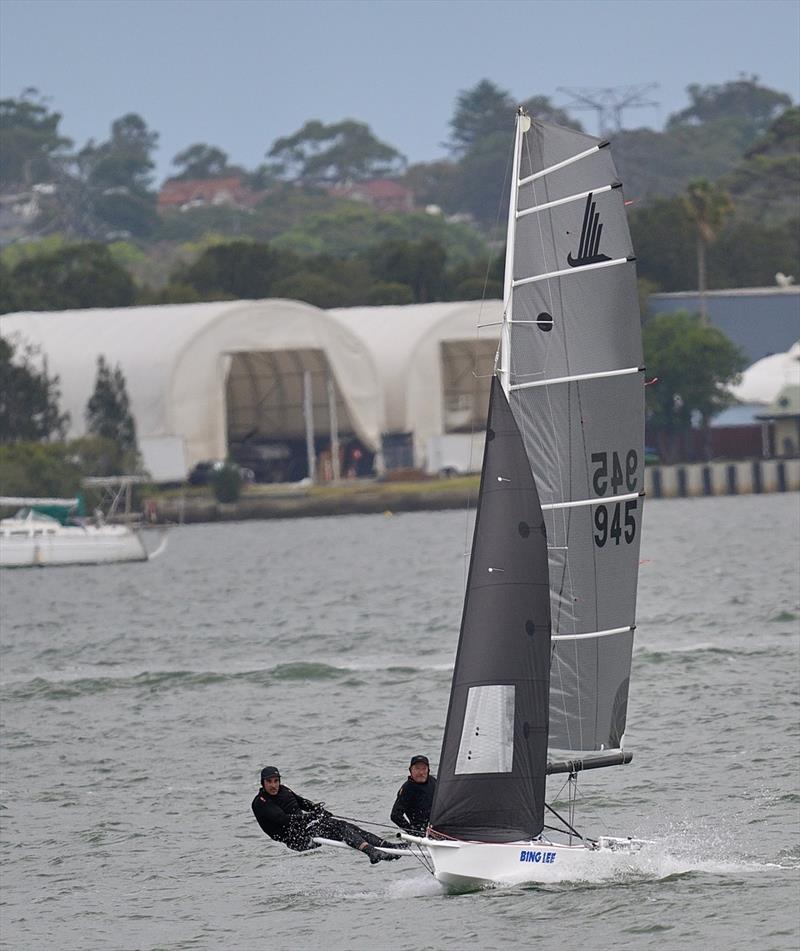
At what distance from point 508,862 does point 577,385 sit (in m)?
3.81

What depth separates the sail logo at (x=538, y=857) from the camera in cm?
1686

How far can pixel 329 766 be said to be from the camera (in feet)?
83.3

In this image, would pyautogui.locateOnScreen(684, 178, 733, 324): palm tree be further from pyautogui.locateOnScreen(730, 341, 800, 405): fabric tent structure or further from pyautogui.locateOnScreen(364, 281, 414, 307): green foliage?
pyautogui.locateOnScreen(364, 281, 414, 307): green foliage

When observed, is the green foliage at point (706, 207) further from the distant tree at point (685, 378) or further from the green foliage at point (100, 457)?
the green foliage at point (100, 457)

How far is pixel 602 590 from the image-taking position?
17.1 meters

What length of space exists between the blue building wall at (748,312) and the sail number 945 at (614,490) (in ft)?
311

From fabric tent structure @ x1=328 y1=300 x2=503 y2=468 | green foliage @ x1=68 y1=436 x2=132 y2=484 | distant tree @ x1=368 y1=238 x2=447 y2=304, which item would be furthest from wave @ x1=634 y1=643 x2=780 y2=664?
distant tree @ x1=368 y1=238 x2=447 y2=304

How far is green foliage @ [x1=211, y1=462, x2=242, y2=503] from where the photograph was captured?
288ft

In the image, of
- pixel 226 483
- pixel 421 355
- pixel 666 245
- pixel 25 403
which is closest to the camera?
pixel 226 483

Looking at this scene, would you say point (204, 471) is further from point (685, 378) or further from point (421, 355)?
point (685, 378)

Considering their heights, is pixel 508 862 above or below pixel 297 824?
below

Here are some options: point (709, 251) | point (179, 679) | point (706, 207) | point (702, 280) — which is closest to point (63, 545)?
point (179, 679)

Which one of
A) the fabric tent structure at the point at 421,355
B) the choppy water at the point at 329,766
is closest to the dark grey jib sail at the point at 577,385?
the choppy water at the point at 329,766

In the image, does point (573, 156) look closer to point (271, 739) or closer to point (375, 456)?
point (271, 739)
